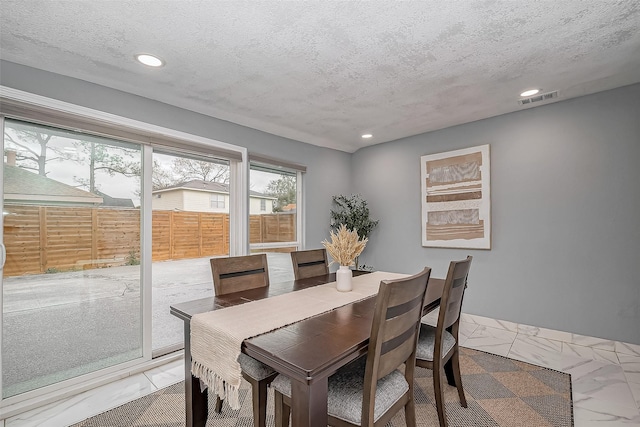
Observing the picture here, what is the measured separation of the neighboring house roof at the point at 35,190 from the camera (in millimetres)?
2172

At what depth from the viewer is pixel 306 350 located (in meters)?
1.23

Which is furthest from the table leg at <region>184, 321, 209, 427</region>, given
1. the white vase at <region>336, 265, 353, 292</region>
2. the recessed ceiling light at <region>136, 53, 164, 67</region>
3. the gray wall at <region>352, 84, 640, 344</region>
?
the gray wall at <region>352, 84, 640, 344</region>

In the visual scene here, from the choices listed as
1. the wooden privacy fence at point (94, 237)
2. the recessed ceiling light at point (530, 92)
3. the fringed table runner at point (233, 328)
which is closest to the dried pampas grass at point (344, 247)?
the fringed table runner at point (233, 328)

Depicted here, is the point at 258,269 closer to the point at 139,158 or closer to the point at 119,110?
the point at 139,158

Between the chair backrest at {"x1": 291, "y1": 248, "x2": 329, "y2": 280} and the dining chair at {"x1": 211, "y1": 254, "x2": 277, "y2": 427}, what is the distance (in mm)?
341

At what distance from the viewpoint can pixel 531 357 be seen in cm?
279

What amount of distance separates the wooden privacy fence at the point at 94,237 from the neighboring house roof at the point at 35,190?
6cm

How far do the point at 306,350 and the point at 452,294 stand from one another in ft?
3.57

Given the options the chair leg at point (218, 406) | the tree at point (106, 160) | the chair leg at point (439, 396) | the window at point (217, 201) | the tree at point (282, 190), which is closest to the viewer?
the chair leg at point (439, 396)

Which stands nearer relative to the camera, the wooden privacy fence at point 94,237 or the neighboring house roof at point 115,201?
the wooden privacy fence at point 94,237

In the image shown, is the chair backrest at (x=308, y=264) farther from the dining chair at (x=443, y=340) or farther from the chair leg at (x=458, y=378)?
the chair leg at (x=458, y=378)

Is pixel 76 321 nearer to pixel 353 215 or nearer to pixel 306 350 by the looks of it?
pixel 306 350

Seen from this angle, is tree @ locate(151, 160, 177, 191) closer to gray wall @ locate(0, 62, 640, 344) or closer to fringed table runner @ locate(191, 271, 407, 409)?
gray wall @ locate(0, 62, 640, 344)

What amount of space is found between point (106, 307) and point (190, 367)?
57.5 inches
